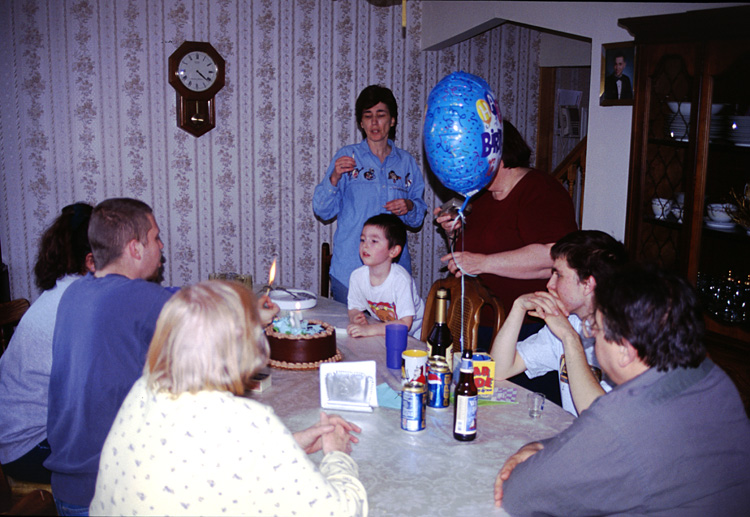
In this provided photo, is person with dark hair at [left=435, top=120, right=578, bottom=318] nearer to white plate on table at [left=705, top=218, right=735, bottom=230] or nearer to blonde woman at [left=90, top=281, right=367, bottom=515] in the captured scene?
white plate on table at [left=705, top=218, right=735, bottom=230]

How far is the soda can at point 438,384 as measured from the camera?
1.70 meters

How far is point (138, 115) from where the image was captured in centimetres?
394

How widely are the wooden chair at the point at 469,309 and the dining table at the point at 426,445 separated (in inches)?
13.2

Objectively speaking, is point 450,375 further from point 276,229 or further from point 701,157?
point 276,229

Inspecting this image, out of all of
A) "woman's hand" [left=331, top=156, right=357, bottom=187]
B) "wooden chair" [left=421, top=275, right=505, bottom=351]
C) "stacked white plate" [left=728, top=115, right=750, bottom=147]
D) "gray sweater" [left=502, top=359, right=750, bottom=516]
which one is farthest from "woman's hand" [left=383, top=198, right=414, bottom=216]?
"gray sweater" [left=502, top=359, right=750, bottom=516]

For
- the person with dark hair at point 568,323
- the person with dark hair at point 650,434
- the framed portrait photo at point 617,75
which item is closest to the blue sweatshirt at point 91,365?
the person with dark hair at point 650,434

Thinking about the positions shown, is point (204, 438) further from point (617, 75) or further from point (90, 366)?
point (617, 75)

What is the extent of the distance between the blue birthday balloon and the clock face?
226 centimetres

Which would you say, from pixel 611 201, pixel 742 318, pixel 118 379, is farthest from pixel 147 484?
pixel 611 201

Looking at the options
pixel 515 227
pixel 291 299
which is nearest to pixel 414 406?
pixel 515 227

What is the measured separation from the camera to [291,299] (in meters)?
2.81

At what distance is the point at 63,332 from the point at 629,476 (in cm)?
129

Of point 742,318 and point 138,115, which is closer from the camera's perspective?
point 742,318

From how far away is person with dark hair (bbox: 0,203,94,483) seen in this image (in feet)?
6.11
